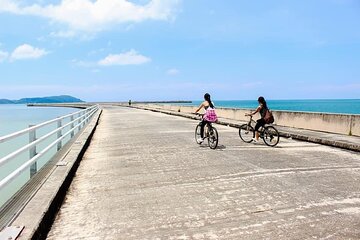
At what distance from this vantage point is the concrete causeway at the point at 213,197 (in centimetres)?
497

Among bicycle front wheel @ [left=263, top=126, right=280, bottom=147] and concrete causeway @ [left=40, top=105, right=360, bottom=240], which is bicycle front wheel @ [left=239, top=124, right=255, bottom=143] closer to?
bicycle front wheel @ [left=263, top=126, right=280, bottom=147]

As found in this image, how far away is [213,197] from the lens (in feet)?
21.4

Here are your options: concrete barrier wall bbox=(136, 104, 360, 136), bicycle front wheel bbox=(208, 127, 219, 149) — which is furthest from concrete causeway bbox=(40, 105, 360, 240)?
concrete barrier wall bbox=(136, 104, 360, 136)

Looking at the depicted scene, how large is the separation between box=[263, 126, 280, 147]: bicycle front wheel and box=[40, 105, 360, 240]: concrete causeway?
5.37 feet

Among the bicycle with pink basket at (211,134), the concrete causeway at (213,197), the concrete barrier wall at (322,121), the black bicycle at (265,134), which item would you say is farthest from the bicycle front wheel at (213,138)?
the concrete barrier wall at (322,121)

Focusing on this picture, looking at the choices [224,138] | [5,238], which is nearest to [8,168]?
[224,138]

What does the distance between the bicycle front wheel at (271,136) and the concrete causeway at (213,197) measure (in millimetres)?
1638

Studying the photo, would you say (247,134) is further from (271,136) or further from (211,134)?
(211,134)

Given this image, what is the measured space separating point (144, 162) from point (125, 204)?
12.9ft

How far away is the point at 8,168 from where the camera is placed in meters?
19.6

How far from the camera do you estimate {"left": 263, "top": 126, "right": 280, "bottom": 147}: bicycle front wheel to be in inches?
521

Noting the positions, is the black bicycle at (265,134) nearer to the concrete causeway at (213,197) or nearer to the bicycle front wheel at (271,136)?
the bicycle front wheel at (271,136)

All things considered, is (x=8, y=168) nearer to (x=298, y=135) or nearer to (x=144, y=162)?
(x=144, y=162)

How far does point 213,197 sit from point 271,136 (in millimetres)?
7233
